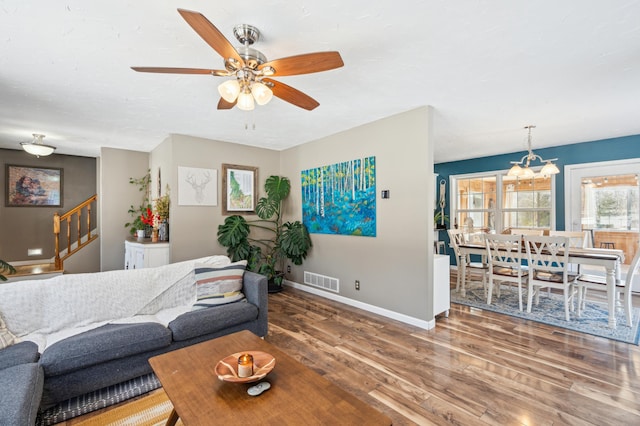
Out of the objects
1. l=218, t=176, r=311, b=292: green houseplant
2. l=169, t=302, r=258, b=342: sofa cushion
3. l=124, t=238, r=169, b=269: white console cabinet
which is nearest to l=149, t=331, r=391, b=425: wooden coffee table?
l=169, t=302, r=258, b=342: sofa cushion

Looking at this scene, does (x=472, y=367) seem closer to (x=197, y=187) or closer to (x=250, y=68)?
(x=250, y=68)

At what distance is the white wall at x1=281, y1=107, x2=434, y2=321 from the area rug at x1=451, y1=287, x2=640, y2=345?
1.24 m

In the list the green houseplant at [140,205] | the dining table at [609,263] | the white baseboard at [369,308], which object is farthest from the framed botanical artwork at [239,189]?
the dining table at [609,263]

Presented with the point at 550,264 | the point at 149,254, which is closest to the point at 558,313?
the point at 550,264

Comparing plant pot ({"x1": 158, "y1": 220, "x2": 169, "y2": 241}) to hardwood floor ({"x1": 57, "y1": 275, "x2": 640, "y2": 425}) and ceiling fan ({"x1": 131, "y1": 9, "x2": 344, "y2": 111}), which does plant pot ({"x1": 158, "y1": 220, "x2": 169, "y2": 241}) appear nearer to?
hardwood floor ({"x1": 57, "y1": 275, "x2": 640, "y2": 425})

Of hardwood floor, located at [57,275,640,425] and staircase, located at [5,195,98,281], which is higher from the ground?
staircase, located at [5,195,98,281]

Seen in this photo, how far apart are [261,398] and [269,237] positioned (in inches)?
161

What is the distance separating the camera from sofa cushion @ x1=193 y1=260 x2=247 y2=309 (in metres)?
2.77

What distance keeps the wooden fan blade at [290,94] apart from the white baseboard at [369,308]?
2621 mm

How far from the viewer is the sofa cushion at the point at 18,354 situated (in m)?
1.77

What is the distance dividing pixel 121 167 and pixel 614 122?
7605 millimetres

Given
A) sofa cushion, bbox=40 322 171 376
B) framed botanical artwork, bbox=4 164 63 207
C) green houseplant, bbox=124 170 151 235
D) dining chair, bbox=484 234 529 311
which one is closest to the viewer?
sofa cushion, bbox=40 322 171 376

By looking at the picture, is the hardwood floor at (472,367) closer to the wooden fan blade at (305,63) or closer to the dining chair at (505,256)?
the dining chair at (505,256)

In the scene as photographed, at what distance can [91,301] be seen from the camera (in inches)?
96.3
